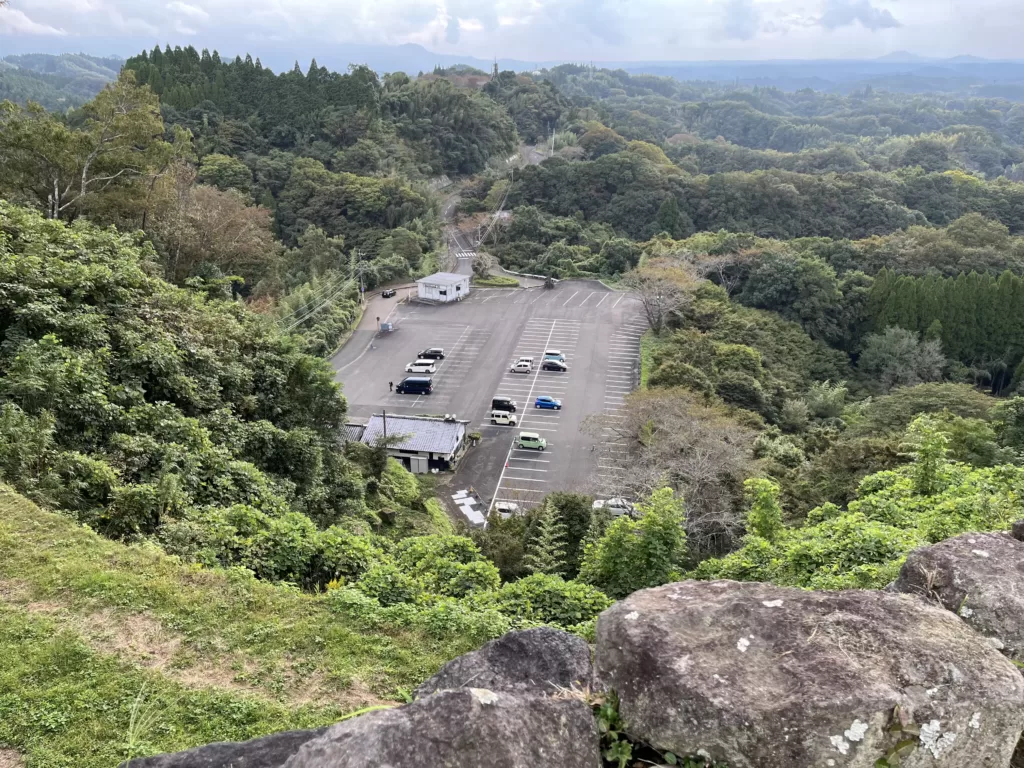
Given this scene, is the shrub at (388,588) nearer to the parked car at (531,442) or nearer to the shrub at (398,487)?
the shrub at (398,487)

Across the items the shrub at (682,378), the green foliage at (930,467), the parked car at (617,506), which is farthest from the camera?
the shrub at (682,378)

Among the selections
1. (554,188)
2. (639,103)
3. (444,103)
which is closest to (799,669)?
(554,188)

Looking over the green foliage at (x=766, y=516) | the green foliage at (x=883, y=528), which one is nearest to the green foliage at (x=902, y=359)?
the green foliage at (x=883, y=528)

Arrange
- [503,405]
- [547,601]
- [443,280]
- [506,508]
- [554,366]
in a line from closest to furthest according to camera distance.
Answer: [547,601] → [506,508] → [503,405] → [554,366] → [443,280]

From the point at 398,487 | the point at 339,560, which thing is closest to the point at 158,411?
the point at 339,560

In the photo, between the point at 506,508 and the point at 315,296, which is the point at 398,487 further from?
the point at 315,296

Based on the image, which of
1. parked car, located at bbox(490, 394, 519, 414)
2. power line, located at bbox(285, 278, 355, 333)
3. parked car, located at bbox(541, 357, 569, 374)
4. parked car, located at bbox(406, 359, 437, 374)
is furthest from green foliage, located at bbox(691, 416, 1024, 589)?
power line, located at bbox(285, 278, 355, 333)
